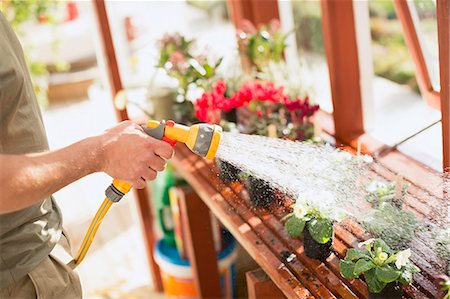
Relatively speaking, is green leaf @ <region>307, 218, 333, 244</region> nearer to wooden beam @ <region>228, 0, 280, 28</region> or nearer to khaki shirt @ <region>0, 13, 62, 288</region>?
khaki shirt @ <region>0, 13, 62, 288</region>

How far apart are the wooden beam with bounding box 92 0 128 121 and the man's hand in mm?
1461

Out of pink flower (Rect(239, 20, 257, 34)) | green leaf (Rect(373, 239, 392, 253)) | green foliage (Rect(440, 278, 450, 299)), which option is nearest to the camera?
green foliage (Rect(440, 278, 450, 299))

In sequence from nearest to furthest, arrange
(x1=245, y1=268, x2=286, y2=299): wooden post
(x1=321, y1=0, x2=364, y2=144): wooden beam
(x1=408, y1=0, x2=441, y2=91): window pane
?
(x1=245, y1=268, x2=286, y2=299): wooden post, (x1=408, y1=0, x2=441, y2=91): window pane, (x1=321, y1=0, x2=364, y2=144): wooden beam

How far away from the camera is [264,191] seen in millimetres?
2090

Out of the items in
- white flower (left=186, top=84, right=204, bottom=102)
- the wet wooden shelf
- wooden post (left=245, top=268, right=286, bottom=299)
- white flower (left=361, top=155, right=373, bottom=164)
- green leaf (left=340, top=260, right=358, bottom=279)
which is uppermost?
white flower (left=186, top=84, right=204, bottom=102)

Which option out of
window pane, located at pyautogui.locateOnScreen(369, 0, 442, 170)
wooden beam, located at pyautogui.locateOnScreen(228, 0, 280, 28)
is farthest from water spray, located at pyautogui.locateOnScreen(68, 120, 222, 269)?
wooden beam, located at pyautogui.locateOnScreen(228, 0, 280, 28)

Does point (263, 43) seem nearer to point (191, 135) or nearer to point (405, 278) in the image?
point (191, 135)

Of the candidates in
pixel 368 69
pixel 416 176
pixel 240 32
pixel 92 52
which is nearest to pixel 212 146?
pixel 416 176

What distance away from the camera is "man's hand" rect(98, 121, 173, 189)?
4.80 ft

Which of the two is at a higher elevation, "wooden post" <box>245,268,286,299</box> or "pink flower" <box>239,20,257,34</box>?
"pink flower" <box>239,20,257,34</box>

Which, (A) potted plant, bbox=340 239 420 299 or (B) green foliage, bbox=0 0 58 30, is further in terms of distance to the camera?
(B) green foliage, bbox=0 0 58 30

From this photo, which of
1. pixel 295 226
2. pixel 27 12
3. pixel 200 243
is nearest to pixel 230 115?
pixel 200 243

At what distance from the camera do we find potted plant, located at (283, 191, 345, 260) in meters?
1.79

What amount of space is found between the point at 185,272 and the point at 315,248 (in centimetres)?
116
